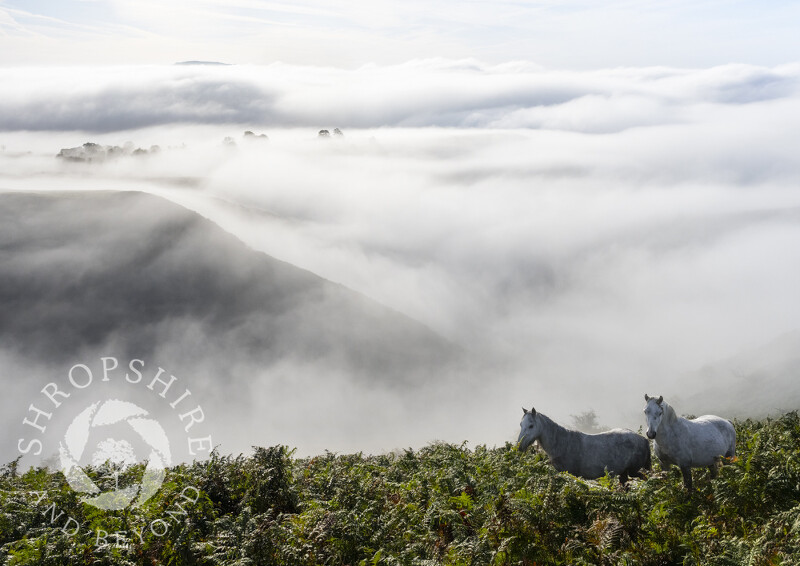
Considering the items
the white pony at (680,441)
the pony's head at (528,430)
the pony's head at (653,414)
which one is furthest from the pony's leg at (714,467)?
the pony's head at (528,430)

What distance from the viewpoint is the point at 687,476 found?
1345cm

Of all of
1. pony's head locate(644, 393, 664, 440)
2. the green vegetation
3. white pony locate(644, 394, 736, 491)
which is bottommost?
the green vegetation

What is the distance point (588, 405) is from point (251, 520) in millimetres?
200602

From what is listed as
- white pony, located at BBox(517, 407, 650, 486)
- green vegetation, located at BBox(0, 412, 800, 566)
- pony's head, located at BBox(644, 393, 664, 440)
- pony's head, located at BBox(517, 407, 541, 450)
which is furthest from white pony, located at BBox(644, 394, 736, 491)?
pony's head, located at BBox(517, 407, 541, 450)

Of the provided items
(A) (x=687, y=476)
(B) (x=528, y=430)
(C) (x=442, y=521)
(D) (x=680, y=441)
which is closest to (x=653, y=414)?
(D) (x=680, y=441)

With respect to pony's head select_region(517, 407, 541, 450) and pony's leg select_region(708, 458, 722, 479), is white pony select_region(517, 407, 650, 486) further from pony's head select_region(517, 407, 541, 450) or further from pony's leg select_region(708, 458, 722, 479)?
pony's leg select_region(708, 458, 722, 479)

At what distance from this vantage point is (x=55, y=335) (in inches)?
7859

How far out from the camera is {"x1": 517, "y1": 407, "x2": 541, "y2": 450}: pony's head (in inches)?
579

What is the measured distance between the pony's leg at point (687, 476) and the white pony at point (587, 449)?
3.66 ft

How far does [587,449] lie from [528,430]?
5.10 ft

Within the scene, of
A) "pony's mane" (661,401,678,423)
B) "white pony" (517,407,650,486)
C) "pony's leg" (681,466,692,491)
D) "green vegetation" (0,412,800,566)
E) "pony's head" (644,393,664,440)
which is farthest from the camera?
"white pony" (517,407,650,486)

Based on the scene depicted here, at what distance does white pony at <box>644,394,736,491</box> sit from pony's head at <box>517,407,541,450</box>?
2.62 meters

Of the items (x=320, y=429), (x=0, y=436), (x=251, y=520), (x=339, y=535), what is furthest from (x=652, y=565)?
(x=0, y=436)

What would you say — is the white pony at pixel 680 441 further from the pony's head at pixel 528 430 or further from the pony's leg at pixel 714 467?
the pony's head at pixel 528 430
